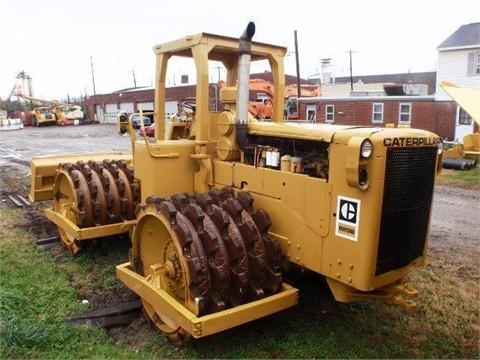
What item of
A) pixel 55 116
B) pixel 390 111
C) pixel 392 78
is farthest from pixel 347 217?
pixel 392 78

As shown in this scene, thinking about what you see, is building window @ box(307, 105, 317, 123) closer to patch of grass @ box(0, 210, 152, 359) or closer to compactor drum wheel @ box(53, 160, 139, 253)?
compactor drum wheel @ box(53, 160, 139, 253)

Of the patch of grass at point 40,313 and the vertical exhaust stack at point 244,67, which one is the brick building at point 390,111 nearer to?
the patch of grass at point 40,313

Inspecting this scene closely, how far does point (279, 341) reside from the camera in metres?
4.00

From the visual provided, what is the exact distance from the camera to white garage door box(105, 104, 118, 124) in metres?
47.9

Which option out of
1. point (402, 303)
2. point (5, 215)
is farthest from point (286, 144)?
point (5, 215)

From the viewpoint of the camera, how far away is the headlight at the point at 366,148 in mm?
3182

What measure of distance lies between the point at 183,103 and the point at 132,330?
Result: 110 inches

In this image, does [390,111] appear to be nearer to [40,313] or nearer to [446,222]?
[446,222]

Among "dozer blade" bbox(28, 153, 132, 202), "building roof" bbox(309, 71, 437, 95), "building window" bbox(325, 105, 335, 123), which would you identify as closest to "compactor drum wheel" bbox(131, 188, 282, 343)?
"dozer blade" bbox(28, 153, 132, 202)

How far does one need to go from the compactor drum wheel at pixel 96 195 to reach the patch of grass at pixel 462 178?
8527mm

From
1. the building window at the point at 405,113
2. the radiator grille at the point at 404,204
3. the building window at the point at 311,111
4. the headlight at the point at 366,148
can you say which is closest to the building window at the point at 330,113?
the building window at the point at 311,111

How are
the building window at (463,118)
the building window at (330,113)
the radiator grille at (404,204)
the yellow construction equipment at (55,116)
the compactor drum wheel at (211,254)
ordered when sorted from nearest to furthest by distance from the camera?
the radiator grille at (404,204), the compactor drum wheel at (211,254), the building window at (463,118), the building window at (330,113), the yellow construction equipment at (55,116)

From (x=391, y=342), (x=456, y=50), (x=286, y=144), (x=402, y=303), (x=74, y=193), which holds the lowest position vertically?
(x=391, y=342)

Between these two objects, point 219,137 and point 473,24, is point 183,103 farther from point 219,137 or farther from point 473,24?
Result: point 473,24
